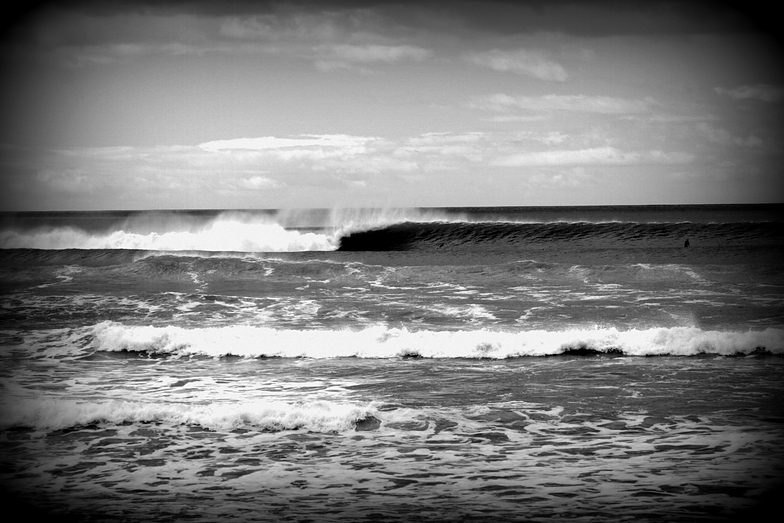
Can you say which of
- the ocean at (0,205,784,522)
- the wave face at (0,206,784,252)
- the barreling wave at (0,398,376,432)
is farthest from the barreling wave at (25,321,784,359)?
the wave face at (0,206,784,252)

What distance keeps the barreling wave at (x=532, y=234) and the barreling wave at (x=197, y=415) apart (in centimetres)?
2211

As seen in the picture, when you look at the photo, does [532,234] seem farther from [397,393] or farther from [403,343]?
[397,393]

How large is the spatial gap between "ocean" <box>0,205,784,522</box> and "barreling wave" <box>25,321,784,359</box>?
5 centimetres

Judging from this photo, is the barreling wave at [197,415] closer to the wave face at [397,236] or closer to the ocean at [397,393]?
the ocean at [397,393]

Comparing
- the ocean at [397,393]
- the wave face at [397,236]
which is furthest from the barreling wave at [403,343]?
the wave face at [397,236]

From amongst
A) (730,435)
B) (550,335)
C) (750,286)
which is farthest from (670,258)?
(730,435)

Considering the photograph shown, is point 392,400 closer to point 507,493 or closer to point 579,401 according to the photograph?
point 579,401

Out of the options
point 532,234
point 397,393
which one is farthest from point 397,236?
point 397,393

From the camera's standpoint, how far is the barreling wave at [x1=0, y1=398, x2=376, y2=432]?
753 centimetres

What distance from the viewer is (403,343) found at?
468 inches

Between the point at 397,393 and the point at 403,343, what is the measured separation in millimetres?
2891

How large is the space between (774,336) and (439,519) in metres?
9.31

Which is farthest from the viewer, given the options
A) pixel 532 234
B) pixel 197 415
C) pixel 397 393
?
pixel 532 234

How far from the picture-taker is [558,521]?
491 cm
